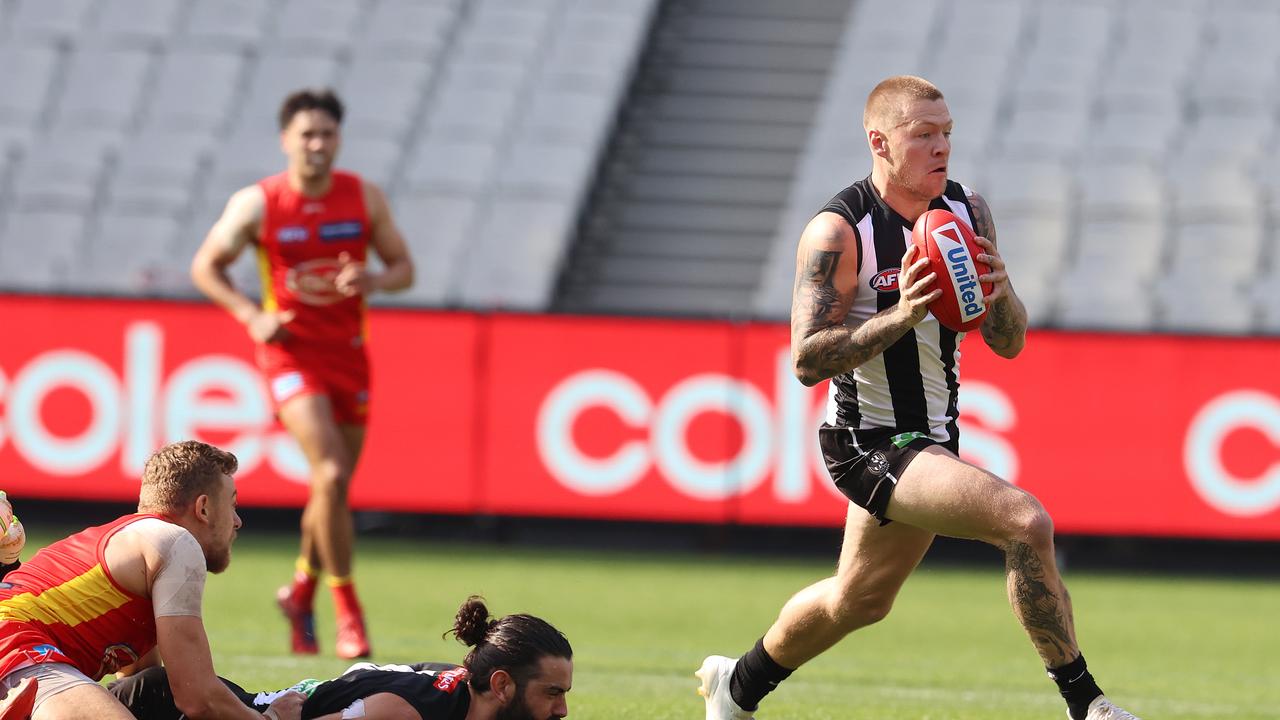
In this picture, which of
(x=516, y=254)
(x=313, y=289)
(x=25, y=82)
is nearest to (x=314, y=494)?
(x=313, y=289)

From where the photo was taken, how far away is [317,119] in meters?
8.58

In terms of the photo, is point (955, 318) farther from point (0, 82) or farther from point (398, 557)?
point (0, 82)

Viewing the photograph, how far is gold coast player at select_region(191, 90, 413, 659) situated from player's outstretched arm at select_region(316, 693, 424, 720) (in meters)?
3.36

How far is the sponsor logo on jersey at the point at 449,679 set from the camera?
5059 mm

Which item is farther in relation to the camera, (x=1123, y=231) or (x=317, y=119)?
(x=1123, y=231)

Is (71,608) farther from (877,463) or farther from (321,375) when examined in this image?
(321,375)

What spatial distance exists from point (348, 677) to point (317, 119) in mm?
4082

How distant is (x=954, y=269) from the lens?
533 cm

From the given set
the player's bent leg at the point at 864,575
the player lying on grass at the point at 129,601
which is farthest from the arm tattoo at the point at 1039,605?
the player lying on grass at the point at 129,601

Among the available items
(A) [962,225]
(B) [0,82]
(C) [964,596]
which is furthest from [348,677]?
(B) [0,82]

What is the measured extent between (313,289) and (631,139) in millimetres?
10448

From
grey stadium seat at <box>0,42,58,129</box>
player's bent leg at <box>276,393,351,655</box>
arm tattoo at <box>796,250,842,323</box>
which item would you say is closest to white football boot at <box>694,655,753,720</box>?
arm tattoo at <box>796,250,842,323</box>

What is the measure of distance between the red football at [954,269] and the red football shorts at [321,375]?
3883 millimetres

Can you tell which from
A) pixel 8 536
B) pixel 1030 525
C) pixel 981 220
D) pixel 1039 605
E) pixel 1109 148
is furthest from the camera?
pixel 1109 148
